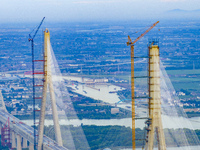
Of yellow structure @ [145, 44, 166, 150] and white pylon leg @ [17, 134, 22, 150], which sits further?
white pylon leg @ [17, 134, 22, 150]

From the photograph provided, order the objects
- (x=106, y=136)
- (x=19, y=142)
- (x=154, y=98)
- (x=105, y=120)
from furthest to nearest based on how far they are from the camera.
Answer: (x=105, y=120), (x=106, y=136), (x=19, y=142), (x=154, y=98)

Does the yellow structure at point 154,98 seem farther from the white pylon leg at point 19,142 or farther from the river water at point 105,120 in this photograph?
the white pylon leg at point 19,142

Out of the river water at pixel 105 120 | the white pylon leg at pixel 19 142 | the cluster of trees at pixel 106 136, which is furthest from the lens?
the white pylon leg at pixel 19 142

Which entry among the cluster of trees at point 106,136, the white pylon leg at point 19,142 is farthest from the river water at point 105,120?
the white pylon leg at point 19,142

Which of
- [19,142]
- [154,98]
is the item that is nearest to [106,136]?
[19,142]

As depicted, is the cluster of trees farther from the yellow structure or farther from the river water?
the yellow structure

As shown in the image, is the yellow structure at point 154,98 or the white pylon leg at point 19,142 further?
the white pylon leg at point 19,142

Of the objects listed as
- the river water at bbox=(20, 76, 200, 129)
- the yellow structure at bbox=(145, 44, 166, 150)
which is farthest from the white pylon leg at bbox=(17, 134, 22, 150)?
the yellow structure at bbox=(145, 44, 166, 150)

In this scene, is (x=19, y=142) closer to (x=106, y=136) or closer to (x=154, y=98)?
(x=106, y=136)

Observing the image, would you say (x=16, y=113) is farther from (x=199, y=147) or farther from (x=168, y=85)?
(x=168, y=85)
